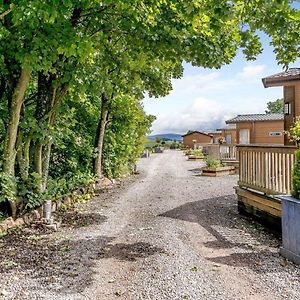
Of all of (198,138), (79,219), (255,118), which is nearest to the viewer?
(79,219)

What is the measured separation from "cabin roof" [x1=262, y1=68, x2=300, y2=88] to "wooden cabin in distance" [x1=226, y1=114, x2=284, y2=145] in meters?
14.8

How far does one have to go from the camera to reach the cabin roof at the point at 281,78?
11057 mm

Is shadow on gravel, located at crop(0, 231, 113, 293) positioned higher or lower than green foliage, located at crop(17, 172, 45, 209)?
lower

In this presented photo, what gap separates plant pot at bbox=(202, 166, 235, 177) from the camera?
59.6 feet

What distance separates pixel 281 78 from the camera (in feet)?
36.9

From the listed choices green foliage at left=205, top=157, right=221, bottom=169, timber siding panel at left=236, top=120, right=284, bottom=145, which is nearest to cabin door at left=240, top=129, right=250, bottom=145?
timber siding panel at left=236, top=120, right=284, bottom=145

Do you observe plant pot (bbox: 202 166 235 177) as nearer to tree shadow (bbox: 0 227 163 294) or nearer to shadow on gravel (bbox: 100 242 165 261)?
tree shadow (bbox: 0 227 163 294)

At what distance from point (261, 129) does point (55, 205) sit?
20.6 meters

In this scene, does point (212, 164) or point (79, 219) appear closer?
point (79, 219)

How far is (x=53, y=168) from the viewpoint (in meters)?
10.7

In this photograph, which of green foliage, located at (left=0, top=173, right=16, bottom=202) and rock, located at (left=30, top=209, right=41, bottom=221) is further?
rock, located at (left=30, top=209, right=41, bottom=221)

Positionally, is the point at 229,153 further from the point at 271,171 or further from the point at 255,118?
the point at 271,171

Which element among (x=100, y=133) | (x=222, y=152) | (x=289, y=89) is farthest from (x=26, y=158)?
(x=222, y=152)

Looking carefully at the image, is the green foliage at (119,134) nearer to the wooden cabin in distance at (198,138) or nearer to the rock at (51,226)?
the rock at (51,226)
